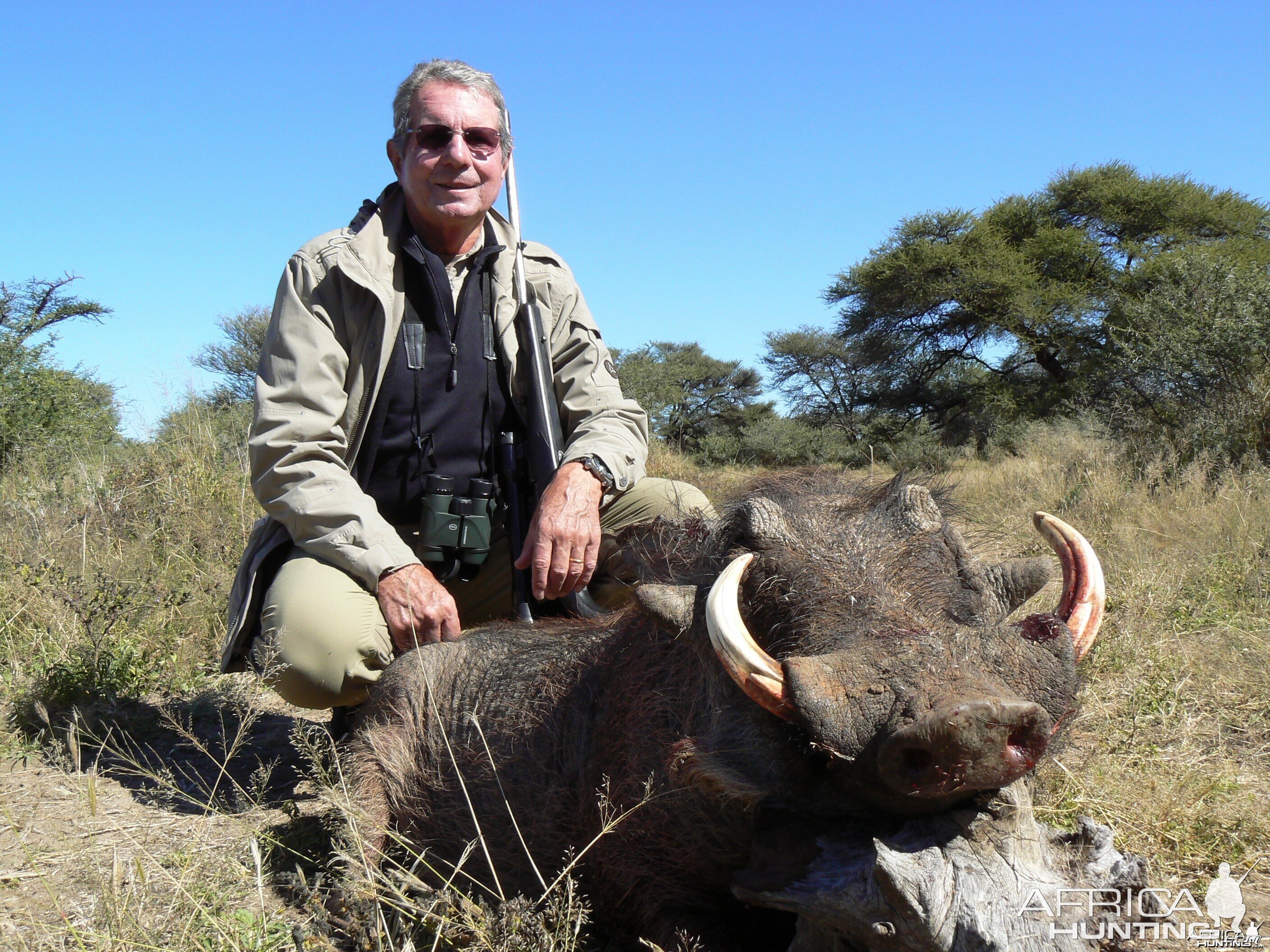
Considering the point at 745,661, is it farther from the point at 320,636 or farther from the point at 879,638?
the point at 320,636

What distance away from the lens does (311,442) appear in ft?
9.96

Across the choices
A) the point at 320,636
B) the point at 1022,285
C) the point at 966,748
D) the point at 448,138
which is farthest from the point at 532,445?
the point at 1022,285

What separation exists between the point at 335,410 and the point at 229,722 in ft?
4.88

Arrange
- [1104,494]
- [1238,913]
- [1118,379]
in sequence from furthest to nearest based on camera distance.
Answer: [1118,379] → [1104,494] → [1238,913]

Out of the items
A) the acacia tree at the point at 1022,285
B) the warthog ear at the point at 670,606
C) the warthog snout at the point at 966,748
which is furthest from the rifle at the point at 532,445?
the acacia tree at the point at 1022,285

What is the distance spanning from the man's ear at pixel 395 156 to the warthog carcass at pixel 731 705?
71.4 inches

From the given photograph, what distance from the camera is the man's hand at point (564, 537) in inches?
110

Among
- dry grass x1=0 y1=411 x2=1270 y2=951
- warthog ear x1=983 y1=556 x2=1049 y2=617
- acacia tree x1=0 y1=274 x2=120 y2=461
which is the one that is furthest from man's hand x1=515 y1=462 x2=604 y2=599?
acacia tree x1=0 y1=274 x2=120 y2=461

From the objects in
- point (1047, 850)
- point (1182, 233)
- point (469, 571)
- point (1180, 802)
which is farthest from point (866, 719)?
point (1182, 233)

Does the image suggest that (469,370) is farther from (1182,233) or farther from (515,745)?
(1182,233)

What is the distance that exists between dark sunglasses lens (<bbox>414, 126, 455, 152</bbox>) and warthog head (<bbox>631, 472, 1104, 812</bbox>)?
1.92 meters

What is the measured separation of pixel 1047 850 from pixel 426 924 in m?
1.30

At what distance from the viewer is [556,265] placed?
374cm

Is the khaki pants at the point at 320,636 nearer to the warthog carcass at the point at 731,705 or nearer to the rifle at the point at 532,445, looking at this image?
the warthog carcass at the point at 731,705
